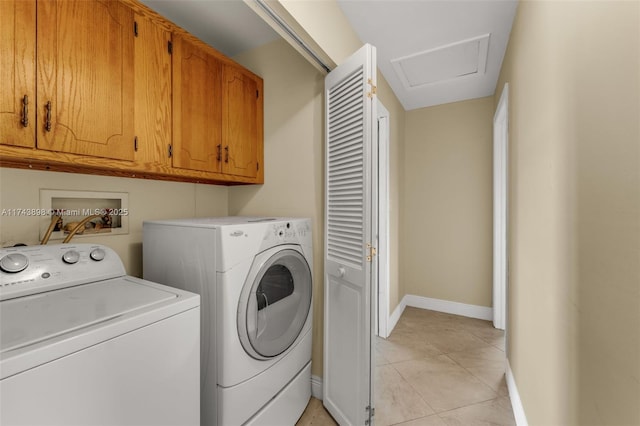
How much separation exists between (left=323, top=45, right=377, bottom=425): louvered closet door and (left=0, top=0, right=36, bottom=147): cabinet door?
133cm

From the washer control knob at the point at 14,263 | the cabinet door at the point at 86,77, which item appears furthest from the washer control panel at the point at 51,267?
the cabinet door at the point at 86,77

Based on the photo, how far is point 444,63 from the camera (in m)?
2.42

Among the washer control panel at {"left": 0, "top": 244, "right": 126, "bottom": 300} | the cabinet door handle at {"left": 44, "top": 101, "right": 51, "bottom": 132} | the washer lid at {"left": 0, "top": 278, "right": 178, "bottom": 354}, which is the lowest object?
the washer lid at {"left": 0, "top": 278, "right": 178, "bottom": 354}

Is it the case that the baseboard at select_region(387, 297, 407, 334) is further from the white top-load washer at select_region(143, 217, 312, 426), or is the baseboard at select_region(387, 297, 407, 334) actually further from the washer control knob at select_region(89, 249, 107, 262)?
the washer control knob at select_region(89, 249, 107, 262)

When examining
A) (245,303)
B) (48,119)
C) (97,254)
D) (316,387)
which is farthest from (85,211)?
(316,387)

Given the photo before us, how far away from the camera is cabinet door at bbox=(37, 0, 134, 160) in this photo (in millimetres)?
1075

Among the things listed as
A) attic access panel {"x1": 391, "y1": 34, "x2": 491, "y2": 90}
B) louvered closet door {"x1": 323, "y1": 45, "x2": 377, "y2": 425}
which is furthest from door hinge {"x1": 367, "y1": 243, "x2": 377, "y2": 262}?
attic access panel {"x1": 391, "y1": 34, "x2": 491, "y2": 90}

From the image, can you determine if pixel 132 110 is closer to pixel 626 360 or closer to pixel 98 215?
pixel 98 215

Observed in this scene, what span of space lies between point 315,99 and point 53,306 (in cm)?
170

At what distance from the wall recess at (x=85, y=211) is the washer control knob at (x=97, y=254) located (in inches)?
10.5

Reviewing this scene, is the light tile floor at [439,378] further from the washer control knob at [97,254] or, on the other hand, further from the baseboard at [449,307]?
the washer control knob at [97,254]

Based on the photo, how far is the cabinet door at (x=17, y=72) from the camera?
0.97 m

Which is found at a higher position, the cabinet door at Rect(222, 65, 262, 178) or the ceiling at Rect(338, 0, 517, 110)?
the ceiling at Rect(338, 0, 517, 110)

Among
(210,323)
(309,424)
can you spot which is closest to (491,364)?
(309,424)
